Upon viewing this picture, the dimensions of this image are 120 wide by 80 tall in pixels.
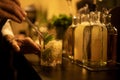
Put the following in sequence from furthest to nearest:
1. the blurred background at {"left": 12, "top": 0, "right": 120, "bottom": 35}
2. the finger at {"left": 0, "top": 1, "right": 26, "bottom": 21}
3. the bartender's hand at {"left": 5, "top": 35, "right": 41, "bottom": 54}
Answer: the blurred background at {"left": 12, "top": 0, "right": 120, "bottom": 35} → the bartender's hand at {"left": 5, "top": 35, "right": 41, "bottom": 54} → the finger at {"left": 0, "top": 1, "right": 26, "bottom": 21}

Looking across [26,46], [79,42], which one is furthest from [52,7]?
[79,42]

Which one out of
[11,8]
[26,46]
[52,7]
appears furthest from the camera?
[52,7]

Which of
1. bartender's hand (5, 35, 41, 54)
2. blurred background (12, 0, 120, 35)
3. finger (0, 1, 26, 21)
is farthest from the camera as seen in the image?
blurred background (12, 0, 120, 35)

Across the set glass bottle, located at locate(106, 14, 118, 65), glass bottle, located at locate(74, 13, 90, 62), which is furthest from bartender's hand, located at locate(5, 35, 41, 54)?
glass bottle, located at locate(106, 14, 118, 65)

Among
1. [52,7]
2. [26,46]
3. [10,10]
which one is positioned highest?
[52,7]

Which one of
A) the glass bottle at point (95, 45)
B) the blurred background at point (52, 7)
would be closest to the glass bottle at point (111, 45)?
the glass bottle at point (95, 45)

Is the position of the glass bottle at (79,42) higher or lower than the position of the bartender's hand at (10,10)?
lower

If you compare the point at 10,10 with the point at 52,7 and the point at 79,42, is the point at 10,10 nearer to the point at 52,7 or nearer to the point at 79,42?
the point at 79,42

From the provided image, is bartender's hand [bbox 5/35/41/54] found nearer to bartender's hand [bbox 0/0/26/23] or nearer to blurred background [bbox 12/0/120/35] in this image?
bartender's hand [bbox 0/0/26/23]

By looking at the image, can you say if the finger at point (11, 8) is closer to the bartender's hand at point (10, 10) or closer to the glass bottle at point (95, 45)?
the bartender's hand at point (10, 10)

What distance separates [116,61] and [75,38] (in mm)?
191

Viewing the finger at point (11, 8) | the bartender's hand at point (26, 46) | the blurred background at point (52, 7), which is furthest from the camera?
the blurred background at point (52, 7)

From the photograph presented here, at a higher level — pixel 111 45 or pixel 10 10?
pixel 10 10

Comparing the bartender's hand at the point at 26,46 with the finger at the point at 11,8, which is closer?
the finger at the point at 11,8
